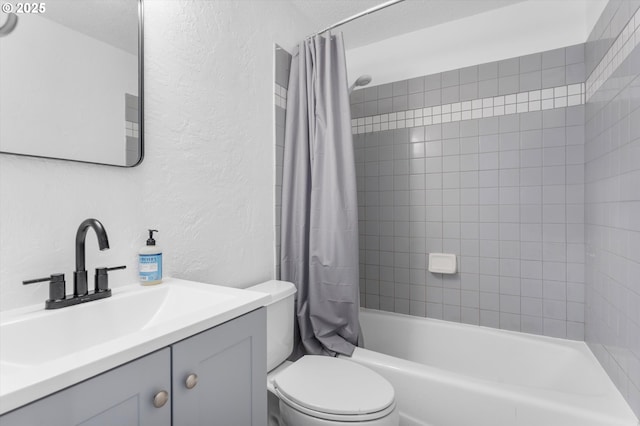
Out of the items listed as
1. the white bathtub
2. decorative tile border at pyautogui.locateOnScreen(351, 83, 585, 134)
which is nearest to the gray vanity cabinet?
the white bathtub

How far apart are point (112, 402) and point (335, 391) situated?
82 centimetres

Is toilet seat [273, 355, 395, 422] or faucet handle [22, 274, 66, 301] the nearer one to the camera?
faucet handle [22, 274, 66, 301]

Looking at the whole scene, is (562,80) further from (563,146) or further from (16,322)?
(16,322)

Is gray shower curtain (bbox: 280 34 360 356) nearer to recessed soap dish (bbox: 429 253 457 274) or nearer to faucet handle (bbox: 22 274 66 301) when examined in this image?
recessed soap dish (bbox: 429 253 457 274)

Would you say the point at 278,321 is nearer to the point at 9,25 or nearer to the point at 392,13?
the point at 9,25

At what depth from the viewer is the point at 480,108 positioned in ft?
6.55

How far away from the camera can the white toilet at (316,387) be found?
1077 millimetres

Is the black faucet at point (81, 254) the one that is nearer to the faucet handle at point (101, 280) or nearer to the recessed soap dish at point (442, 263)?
the faucet handle at point (101, 280)

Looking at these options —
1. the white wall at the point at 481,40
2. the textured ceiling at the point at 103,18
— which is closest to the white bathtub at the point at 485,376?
the textured ceiling at the point at 103,18

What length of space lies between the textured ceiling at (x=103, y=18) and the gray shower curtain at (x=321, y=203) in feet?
2.84

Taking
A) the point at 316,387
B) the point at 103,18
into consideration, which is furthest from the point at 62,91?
the point at 316,387

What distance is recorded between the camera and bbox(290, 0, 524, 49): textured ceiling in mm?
1882

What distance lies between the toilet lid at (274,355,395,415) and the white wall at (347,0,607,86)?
74.6 inches

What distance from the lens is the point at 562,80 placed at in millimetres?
1799
